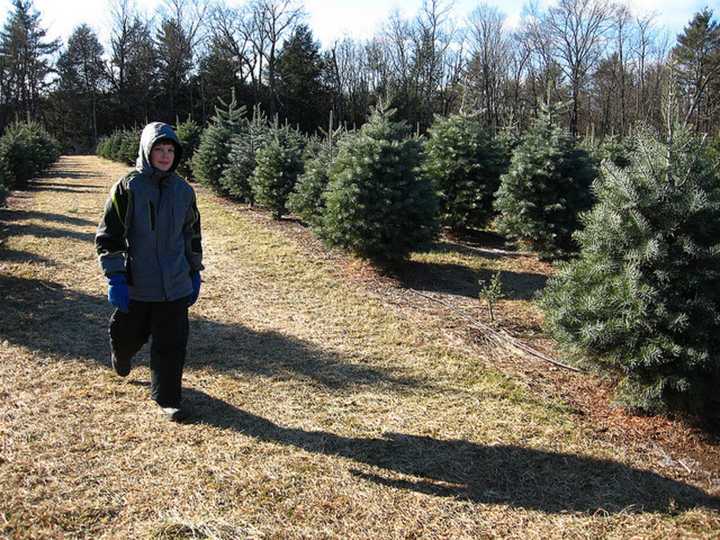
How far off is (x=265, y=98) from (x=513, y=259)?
38.5 metres

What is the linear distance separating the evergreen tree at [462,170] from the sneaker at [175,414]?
721 cm

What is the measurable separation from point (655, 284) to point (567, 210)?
519cm

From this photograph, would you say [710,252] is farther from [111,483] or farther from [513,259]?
[513,259]

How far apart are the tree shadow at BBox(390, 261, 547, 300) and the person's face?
4372 mm

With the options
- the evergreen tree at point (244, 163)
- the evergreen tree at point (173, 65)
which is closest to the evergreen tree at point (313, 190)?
the evergreen tree at point (244, 163)

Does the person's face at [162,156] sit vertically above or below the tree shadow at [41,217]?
above

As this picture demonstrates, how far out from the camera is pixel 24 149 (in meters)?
16.1

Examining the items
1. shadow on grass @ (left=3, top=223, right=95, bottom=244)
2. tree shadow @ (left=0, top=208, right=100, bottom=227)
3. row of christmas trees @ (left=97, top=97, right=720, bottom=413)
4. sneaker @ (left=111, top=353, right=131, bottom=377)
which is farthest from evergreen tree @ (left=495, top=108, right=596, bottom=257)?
tree shadow @ (left=0, top=208, right=100, bottom=227)

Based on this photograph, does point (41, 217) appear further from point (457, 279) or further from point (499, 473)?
point (499, 473)

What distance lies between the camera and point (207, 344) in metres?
4.89

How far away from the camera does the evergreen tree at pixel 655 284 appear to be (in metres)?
3.42

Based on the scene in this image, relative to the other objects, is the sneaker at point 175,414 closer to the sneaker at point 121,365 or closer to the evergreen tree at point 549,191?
the sneaker at point 121,365

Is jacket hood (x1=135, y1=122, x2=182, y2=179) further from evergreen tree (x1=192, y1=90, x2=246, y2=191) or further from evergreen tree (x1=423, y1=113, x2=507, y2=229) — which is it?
evergreen tree (x1=192, y1=90, x2=246, y2=191)

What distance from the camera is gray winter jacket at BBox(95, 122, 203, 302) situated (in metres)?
3.24
